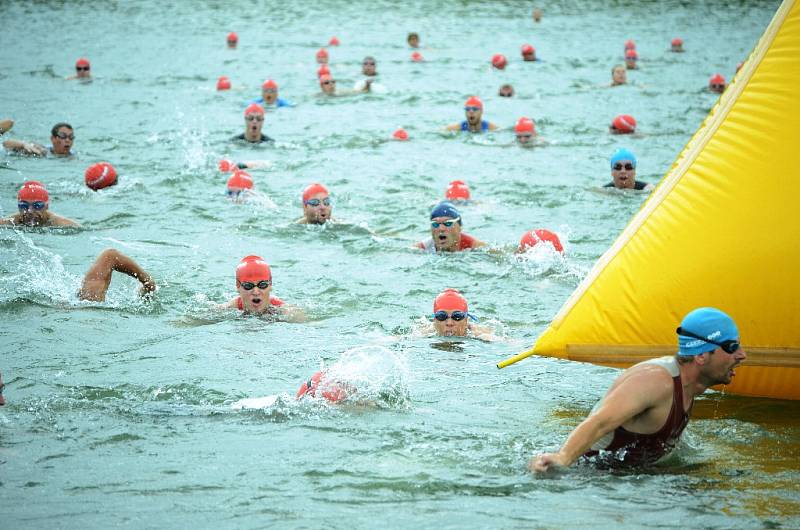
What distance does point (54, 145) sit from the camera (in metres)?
18.6

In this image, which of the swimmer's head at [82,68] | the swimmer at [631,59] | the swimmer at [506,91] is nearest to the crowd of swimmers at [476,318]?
the swimmer at [506,91]

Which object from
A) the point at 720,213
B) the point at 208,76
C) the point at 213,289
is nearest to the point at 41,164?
the point at 213,289

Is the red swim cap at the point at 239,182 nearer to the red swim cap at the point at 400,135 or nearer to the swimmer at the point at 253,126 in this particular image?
the swimmer at the point at 253,126

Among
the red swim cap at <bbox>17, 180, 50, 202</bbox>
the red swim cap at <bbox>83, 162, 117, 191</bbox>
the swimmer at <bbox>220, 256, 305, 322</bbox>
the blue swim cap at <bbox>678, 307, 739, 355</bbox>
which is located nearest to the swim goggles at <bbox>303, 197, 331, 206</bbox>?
the red swim cap at <bbox>17, 180, 50, 202</bbox>

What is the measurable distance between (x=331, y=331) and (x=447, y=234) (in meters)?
2.90

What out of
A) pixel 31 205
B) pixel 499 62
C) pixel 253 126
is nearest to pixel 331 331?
pixel 31 205

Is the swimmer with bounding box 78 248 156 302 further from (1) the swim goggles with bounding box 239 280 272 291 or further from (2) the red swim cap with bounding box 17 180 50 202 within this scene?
(2) the red swim cap with bounding box 17 180 50 202

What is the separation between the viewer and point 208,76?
2945 centimetres

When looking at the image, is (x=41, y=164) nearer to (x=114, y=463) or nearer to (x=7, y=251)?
(x=7, y=251)

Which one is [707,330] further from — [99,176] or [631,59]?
[631,59]

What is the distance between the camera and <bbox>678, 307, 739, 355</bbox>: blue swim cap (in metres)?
6.16

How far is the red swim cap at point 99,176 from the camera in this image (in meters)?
16.4

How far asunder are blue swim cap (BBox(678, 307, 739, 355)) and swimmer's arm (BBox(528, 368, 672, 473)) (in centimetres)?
23

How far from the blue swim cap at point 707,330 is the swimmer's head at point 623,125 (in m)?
15.0
